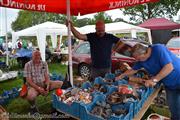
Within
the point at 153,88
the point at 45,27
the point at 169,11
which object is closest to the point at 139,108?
the point at 153,88

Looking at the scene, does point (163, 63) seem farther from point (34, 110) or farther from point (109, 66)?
point (34, 110)

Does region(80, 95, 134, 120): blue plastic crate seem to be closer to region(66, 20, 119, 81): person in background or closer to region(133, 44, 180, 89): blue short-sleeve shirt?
region(133, 44, 180, 89): blue short-sleeve shirt

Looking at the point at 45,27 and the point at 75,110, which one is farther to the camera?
the point at 45,27

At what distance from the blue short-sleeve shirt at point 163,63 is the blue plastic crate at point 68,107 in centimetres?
103

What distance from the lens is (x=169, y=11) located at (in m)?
34.8

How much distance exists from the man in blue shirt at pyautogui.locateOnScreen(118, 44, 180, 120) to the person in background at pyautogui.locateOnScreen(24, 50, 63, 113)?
2.64 metres

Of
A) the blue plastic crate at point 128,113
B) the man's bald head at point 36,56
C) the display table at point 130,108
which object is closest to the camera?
the blue plastic crate at point 128,113

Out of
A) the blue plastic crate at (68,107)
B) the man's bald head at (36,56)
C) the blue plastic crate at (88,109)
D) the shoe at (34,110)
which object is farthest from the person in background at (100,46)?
the blue plastic crate at (88,109)

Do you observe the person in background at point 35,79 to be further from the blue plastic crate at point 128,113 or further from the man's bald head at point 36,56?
the blue plastic crate at point 128,113

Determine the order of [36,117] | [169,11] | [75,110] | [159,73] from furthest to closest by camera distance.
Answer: [169,11], [36,117], [75,110], [159,73]

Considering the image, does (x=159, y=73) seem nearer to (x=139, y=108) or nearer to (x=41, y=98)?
(x=139, y=108)

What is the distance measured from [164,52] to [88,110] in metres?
1.18

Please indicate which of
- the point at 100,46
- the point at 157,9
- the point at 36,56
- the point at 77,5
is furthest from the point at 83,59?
the point at 157,9

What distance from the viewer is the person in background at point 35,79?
232 inches
